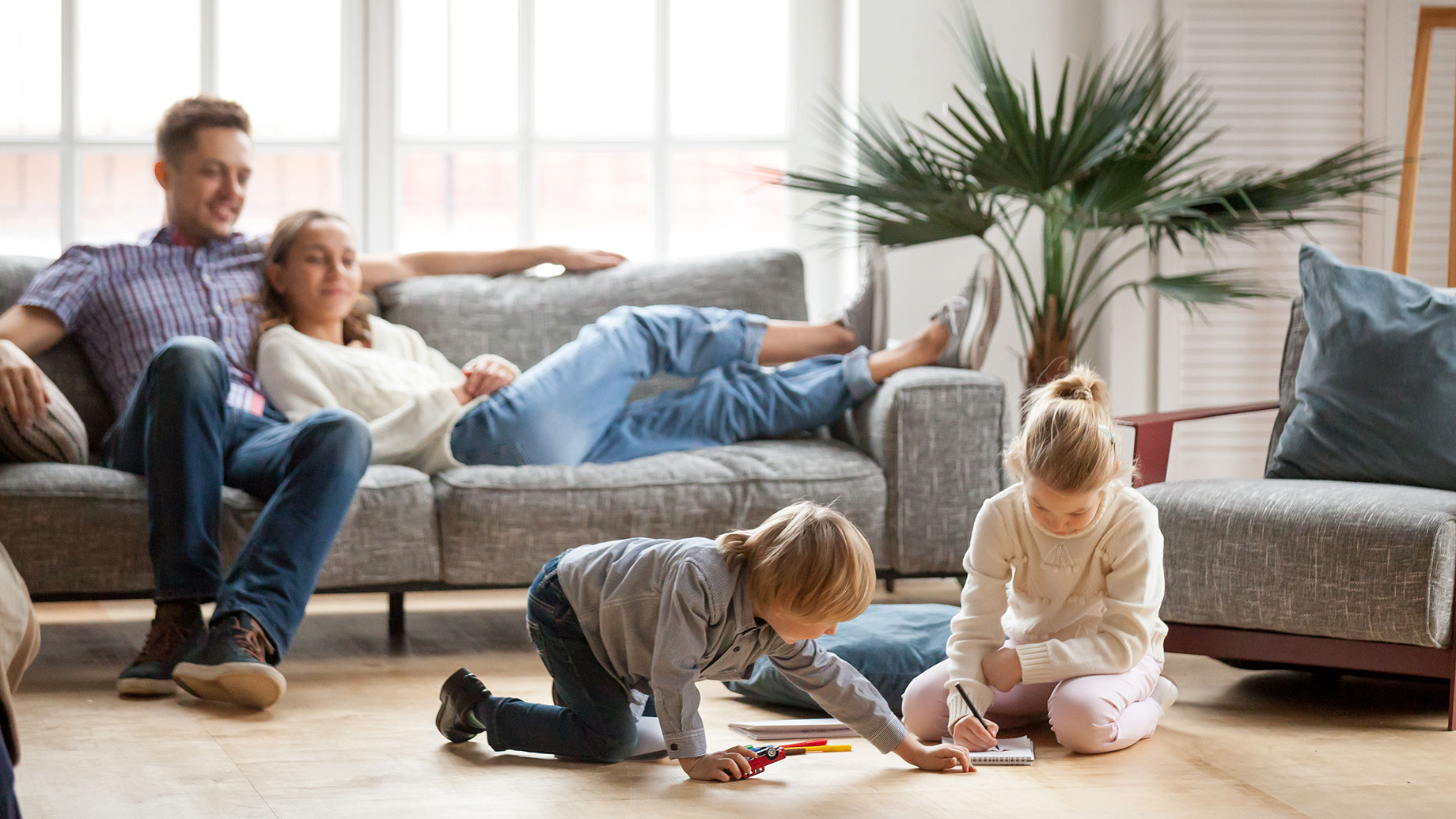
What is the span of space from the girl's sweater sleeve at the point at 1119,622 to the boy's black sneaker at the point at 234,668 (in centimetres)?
115

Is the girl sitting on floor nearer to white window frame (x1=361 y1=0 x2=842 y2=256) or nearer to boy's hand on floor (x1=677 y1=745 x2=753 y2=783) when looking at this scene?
boy's hand on floor (x1=677 y1=745 x2=753 y2=783)

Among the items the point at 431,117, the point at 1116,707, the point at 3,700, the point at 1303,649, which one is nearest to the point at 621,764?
the point at 1116,707

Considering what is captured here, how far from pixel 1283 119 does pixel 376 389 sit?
256 centimetres

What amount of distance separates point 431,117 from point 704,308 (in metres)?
1.27

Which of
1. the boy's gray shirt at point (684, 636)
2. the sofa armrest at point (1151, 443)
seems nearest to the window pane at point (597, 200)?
the sofa armrest at point (1151, 443)

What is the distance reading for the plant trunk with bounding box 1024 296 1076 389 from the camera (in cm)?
347

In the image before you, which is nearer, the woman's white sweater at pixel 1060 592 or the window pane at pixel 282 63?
the woman's white sweater at pixel 1060 592

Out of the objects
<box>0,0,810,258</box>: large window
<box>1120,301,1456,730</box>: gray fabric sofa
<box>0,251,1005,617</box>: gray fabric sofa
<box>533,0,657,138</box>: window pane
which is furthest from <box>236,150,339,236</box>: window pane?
<box>1120,301,1456,730</box>: gray fabric sofa

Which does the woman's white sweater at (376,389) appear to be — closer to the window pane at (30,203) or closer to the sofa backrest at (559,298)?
the sofa backrest at (559,298)

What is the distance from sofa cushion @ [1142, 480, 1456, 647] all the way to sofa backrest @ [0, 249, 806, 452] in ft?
3.98

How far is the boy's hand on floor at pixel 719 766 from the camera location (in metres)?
1.83

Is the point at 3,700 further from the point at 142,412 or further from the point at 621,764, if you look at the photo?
the point at 142,412

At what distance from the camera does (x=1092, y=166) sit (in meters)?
3.39

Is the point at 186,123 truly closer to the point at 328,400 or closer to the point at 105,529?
the point at 328,400
